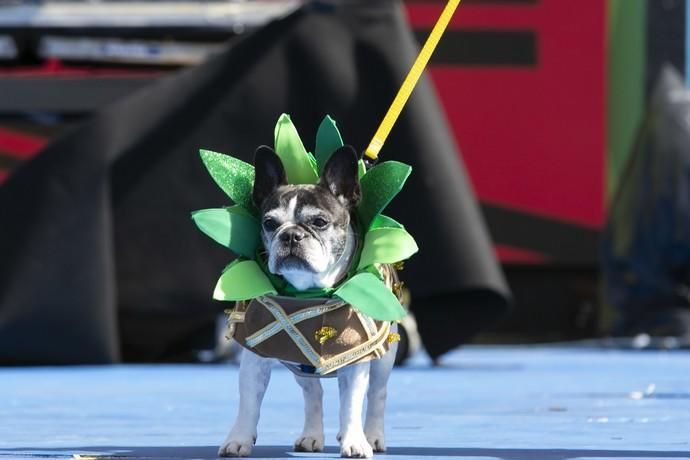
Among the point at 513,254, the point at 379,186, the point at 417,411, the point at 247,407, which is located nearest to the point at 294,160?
the point at 379,186

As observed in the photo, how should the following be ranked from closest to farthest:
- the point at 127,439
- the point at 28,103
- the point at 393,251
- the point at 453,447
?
the point at 393,251
the point at 453,447
the point at 127,439
the point at 28,103

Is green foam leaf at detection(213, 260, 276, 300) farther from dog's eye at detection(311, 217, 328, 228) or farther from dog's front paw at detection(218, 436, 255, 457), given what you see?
dog's front paw at detection(218, 436, 255, 457)

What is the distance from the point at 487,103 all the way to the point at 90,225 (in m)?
4.05

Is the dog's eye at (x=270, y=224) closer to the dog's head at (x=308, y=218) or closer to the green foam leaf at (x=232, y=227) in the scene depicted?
the dog's head at (x=308, y=218)

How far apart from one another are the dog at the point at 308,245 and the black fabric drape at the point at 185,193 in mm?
4146

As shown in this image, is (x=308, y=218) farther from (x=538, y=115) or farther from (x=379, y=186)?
(x=538, y=115)

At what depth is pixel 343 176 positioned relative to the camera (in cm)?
377

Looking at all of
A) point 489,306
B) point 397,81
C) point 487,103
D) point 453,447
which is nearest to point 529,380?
point 489,306

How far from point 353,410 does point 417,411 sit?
189 centimetres

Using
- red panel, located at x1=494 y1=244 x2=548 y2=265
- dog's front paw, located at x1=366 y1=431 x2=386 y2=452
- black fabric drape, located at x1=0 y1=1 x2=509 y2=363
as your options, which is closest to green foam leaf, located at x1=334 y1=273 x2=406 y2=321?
dog's front paw, located at x1=366 y1=431 x2=386 y2=452

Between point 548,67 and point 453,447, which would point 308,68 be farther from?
point 453,447

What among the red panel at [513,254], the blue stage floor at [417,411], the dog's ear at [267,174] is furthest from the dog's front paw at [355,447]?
the red panel at [513,254]

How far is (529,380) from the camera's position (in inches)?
288

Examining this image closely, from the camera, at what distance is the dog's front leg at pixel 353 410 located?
363 centimetres
